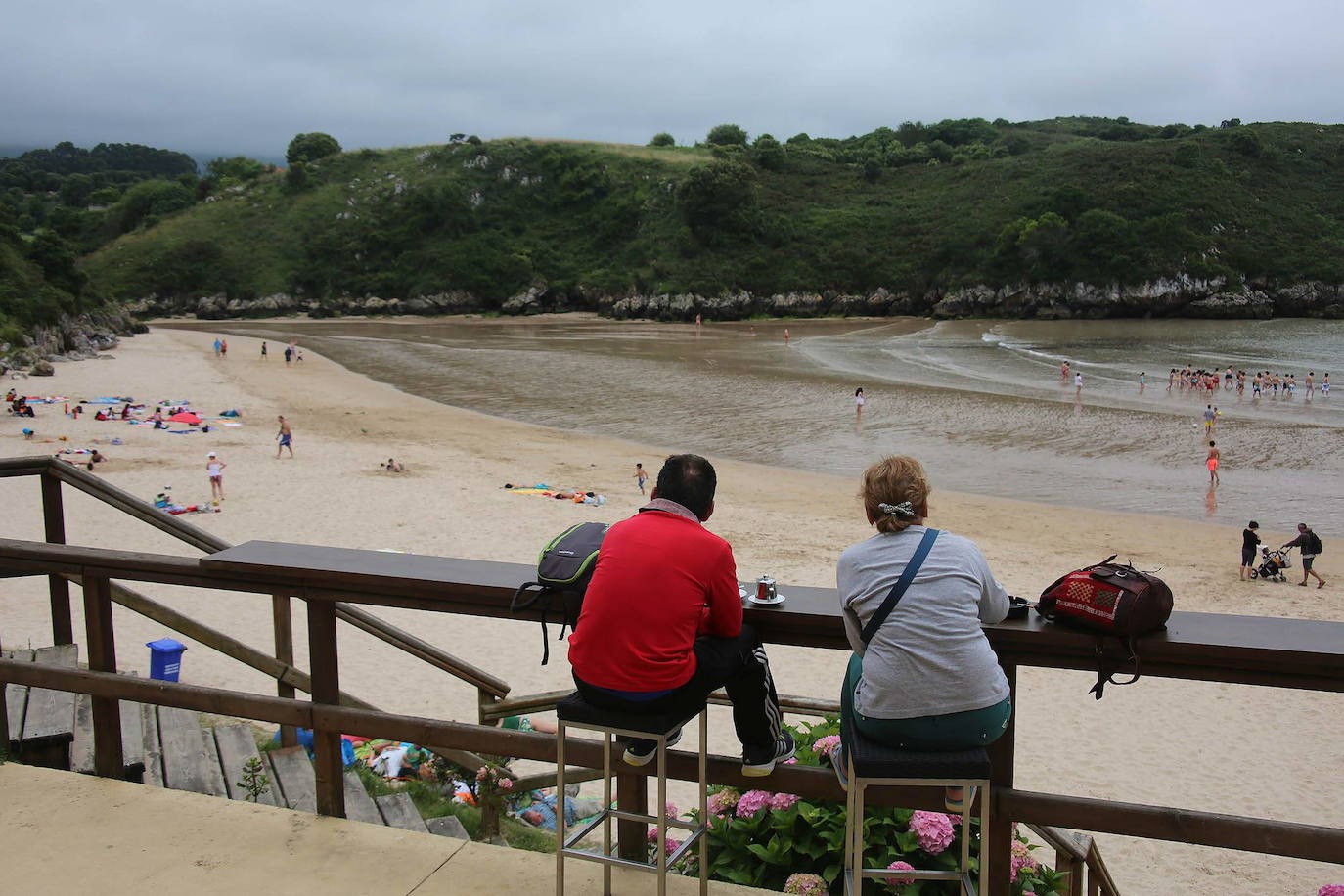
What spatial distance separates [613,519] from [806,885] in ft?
42.8

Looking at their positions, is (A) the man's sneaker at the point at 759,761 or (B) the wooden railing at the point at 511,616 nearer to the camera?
(B) the wooden railing at the point at 511,616

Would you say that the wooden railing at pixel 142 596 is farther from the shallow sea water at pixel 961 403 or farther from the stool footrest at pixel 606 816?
the shallow sea water at pixel 961 403

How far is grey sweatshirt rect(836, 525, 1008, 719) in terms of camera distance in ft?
7.11

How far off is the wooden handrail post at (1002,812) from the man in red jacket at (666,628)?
555 mm

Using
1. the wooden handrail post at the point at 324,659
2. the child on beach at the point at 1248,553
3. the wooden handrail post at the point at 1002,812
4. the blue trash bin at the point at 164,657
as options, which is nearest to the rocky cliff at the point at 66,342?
the blue trash bin at the point at 164,657

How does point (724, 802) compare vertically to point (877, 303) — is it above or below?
below

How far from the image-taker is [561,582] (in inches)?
96.7

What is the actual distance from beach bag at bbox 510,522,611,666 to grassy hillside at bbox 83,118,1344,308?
283ft

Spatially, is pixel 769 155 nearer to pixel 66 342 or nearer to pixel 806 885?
pixel 66 342

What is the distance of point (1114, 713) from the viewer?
8.34m

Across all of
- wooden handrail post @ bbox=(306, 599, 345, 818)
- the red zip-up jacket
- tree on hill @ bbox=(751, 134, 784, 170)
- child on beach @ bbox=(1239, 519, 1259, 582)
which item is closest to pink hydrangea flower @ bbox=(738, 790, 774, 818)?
the red zip-up jacket

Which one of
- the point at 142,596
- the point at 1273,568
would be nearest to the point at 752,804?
the point at 142,596

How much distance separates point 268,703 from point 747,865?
1.63 meters

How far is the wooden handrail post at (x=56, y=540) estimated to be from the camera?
152 inches
